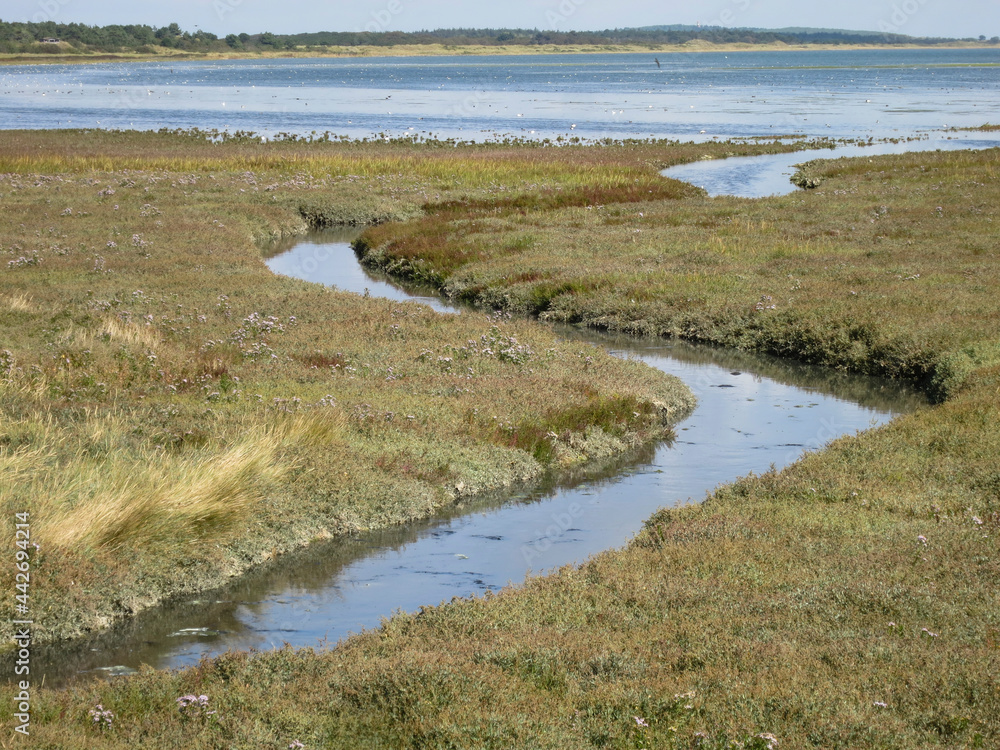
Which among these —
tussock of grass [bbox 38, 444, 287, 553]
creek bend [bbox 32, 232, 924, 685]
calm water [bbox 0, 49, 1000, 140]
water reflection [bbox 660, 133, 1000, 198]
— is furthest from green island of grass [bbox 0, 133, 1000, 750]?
calm water [bbox 0, 49, 1000, 140]

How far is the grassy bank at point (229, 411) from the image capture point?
1104cm

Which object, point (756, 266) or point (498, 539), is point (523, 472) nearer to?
point (498, 539)

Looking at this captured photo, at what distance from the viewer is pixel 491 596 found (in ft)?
33.2

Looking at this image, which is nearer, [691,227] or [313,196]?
[691,227]

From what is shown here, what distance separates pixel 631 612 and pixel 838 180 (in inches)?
1824

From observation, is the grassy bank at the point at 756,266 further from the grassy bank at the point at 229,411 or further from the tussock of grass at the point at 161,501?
the tussock of grass at the point at 161,501

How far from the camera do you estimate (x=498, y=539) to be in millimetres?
13141

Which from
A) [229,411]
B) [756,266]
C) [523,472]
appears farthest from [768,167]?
[229,411]

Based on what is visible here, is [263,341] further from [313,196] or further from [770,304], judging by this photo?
[313,196]

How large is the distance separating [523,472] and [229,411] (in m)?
4.59

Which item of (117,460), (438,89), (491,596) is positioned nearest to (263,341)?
(117,460)

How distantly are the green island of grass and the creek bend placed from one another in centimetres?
43

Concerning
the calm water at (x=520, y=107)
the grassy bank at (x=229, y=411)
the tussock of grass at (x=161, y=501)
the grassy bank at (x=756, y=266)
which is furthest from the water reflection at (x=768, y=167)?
the tussock of grass at (x=161, y=501)

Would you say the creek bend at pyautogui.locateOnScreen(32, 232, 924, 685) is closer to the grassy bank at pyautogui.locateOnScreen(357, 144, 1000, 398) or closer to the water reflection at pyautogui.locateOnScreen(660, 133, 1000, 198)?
the grassy bank at pyautogui.locateOnScreen(357, 144, 1000, 398)
